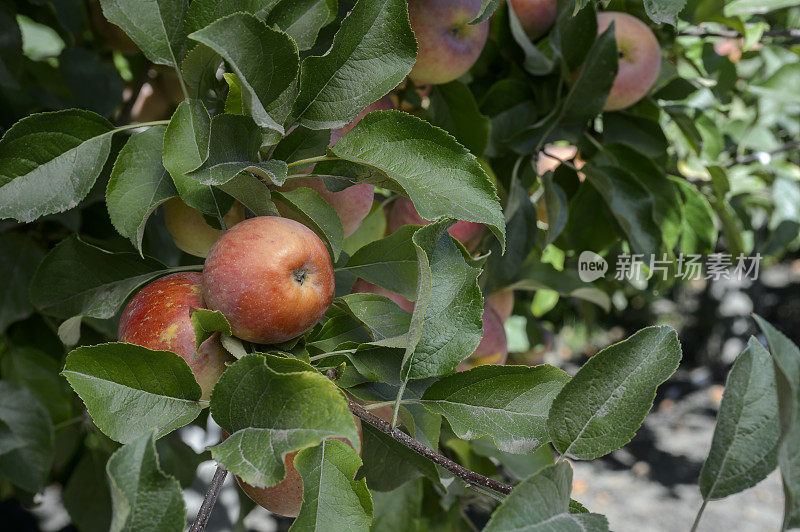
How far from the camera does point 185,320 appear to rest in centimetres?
55

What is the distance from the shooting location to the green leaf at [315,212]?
1.87ft

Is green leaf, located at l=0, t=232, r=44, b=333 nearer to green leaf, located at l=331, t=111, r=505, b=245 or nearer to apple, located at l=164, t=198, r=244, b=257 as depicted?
apple, located at l=164, t=198, r=244, b=257

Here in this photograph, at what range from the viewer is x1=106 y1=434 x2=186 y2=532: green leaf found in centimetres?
39

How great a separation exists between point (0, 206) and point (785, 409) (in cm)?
57

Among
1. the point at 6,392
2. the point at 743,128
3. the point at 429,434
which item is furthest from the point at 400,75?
the point at 743,128

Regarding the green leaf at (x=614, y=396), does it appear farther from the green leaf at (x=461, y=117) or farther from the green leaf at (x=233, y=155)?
the green leaf at (x=461, y=117)

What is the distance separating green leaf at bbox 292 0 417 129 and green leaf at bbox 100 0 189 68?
0.36ft

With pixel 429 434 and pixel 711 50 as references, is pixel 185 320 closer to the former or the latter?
pixel 429 434

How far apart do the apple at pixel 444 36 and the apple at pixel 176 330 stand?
1.19ft

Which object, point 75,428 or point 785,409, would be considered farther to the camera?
point 75,428

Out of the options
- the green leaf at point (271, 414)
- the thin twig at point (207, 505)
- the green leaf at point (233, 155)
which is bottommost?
the thin twig at point (207, 505)

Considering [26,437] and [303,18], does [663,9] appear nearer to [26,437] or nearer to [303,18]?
[303,18]

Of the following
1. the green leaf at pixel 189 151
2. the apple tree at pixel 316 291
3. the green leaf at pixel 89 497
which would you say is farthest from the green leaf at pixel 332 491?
the green leaf at pixel 89 497

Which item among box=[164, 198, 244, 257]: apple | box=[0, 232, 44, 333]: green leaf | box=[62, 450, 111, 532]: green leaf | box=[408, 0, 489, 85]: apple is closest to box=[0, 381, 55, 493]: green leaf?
box=[0, 232, 44, 333]: green leaf
